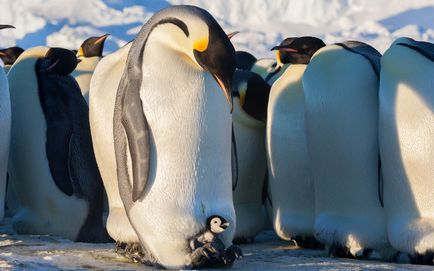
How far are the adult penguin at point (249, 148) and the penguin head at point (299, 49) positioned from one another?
0.30 metres

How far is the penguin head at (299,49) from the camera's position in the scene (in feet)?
22.0

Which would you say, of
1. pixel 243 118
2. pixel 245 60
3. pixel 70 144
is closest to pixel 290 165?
pixel 243 118

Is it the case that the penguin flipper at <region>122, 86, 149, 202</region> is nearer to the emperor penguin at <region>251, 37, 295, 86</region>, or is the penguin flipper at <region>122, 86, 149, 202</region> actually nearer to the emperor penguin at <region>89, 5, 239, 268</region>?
the emperor penguin at <region>89, 5, 239, 268</region>

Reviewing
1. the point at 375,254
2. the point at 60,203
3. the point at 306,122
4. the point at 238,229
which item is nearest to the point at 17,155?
the point at 60,203

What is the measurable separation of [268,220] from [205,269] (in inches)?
112

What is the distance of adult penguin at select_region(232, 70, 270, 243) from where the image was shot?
6.51m

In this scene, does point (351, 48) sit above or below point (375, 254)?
above

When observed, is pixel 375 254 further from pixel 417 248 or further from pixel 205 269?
pixel 205 269

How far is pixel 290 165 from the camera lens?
631 cm

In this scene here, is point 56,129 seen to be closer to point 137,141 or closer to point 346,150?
point 137,141

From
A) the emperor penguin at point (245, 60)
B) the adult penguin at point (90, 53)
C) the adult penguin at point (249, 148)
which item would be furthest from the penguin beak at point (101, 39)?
the adult penguin at point (249, 148)

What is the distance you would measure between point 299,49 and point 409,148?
1.84 m

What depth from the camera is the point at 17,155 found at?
6.69 metres

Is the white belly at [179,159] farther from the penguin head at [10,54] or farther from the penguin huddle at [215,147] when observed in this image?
the penguin head at [10,54]
